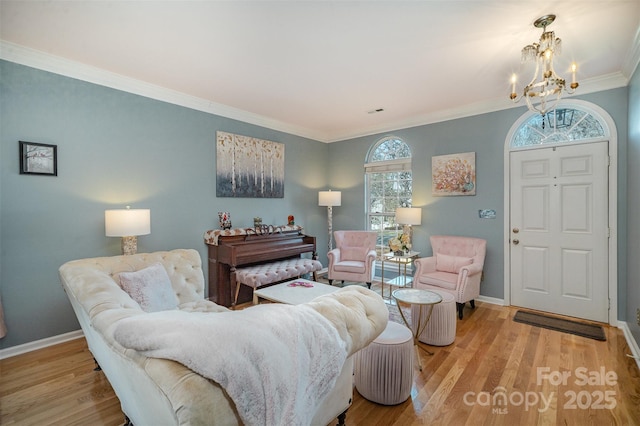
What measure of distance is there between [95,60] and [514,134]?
15.7 feet

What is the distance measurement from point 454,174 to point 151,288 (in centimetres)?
393

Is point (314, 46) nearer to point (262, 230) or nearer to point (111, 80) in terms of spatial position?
point (111, 80)

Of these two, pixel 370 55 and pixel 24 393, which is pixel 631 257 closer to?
pixel 370 55

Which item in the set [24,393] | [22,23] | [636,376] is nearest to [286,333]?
[24,393]

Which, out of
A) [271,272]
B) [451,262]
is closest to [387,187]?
[451,262]

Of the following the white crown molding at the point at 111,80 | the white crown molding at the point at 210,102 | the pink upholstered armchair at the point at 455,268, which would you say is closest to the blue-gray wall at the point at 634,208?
the white crown molding at the point at 210,102

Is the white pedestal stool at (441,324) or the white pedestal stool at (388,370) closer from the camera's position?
the white pedestal stool at (388,370)

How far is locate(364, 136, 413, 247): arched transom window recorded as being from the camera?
477 centimetres

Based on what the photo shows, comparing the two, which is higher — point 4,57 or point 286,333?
point 4,57

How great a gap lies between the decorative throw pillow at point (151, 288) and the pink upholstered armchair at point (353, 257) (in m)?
2.49

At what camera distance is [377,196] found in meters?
5.15

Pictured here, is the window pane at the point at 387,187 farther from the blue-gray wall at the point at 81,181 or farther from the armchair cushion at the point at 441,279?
the blue-gray wall at the point at 81,181

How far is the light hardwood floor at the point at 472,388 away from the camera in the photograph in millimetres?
1801

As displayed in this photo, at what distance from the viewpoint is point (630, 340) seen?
8.81ft
